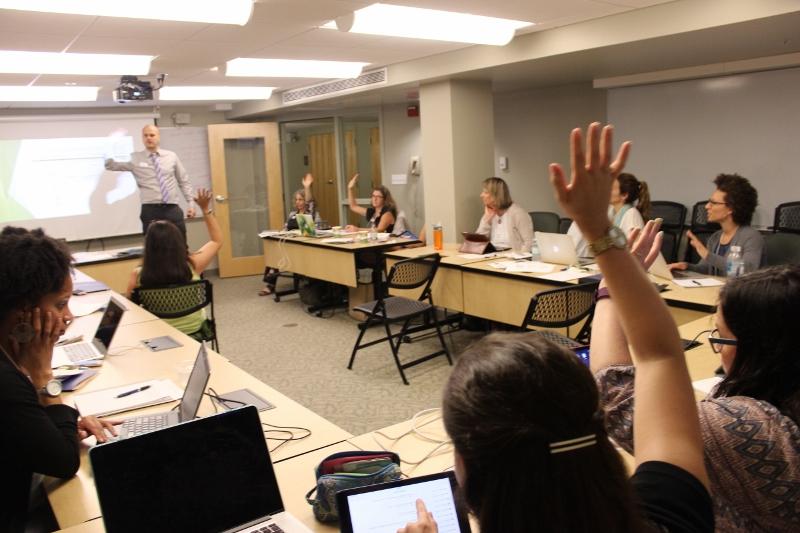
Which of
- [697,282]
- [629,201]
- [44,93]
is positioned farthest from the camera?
[44,93]

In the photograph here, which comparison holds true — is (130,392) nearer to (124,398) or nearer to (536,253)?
(124,398)

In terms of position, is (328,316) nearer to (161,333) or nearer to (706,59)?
(161,333)

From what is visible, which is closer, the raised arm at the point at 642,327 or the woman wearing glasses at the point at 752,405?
the raised arm at the point at 642,327

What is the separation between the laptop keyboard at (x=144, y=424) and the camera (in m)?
2.02

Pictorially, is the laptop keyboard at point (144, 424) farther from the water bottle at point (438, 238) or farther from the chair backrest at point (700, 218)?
the chair backrest at point (700, 218)

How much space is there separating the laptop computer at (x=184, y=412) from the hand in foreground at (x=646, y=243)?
130 cm

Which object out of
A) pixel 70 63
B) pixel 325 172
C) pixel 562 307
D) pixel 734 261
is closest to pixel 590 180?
pixel 562 307

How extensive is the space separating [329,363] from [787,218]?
3.91 metres

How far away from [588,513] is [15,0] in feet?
11.2

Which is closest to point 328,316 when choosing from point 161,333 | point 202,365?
point 161,333

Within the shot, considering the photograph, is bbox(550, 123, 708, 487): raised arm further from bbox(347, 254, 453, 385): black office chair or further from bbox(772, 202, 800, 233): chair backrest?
bbox(772, 202, 800, 233): chair backrest

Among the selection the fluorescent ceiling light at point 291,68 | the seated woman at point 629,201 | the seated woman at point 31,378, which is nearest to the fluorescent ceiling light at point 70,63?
the fluorescent ceiling light at point 291,68

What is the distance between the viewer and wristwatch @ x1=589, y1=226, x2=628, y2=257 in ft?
2.89

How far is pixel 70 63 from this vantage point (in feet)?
16.0
